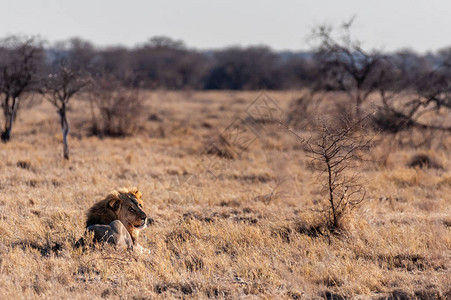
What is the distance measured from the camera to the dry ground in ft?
17.3

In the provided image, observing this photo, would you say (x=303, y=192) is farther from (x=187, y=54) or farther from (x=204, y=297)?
(x=187, y=54)

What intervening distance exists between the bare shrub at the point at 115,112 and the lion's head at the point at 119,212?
1376 centimetres

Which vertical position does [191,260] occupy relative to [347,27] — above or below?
below

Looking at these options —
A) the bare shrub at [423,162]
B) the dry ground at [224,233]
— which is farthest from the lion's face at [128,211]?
the bare shrub at [423,162]

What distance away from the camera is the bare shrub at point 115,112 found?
19.9 m

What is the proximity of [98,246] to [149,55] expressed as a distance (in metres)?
65.2

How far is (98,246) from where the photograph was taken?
596 centimetres

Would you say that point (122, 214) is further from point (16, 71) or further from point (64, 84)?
point (16, 71)

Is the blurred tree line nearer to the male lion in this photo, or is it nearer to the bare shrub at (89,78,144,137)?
the bare shrub at (89,78,144,137)

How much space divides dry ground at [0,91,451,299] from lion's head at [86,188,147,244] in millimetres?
477

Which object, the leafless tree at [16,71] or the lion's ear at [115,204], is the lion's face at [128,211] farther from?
the leafless tree at [16,71]

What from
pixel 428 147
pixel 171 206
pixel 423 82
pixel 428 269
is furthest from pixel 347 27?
pixel 428 269

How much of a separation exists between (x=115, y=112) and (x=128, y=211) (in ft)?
46.8

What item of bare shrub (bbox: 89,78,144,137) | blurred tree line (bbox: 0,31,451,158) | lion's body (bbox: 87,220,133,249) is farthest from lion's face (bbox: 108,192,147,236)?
bare shrub (bbox: 89,78,144,137)
